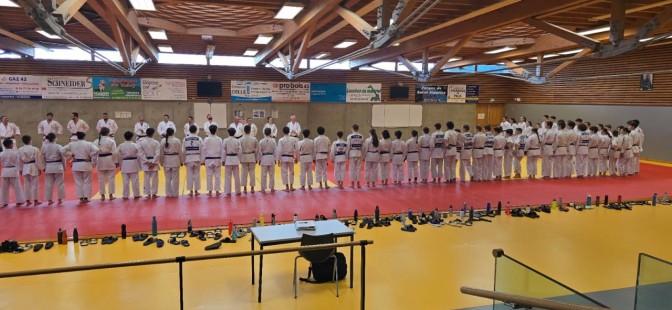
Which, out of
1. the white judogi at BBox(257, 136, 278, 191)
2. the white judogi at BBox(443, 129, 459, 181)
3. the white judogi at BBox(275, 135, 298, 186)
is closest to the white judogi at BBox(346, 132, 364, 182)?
the white judogi at BBox(275, 135, 298, 186)

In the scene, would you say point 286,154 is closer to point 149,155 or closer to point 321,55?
point 149,155

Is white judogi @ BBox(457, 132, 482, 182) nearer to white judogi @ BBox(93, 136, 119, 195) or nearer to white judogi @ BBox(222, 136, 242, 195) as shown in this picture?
white judogi @ BBox(222, 136, 242, 195)

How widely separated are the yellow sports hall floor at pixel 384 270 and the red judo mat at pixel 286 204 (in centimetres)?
113

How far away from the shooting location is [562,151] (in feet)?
45.1

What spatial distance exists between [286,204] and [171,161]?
2999mm

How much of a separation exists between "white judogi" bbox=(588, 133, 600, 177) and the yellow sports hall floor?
5699 mm

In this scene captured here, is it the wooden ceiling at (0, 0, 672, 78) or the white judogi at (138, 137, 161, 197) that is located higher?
the wooden ceiling at (0, 0, 672, 78)

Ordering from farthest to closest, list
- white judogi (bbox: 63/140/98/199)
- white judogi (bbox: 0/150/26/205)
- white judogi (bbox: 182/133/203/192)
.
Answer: white judogi (bbox: 182/133/203/192)
white judogi (bbox: 63/140/98/199)
white judogi (bbox: 0/150/26/205)

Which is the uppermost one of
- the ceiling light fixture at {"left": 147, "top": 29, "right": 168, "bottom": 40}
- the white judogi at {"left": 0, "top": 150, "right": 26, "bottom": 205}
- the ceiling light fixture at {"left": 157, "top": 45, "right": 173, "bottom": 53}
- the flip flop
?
the ceiling light fixture at {"left": 157, "top": 45, "right": 173, "bottom": 53}

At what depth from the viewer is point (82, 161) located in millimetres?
9727

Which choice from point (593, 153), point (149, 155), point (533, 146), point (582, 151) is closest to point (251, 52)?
point (149, 155)

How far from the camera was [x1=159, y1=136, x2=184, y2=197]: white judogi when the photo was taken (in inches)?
403

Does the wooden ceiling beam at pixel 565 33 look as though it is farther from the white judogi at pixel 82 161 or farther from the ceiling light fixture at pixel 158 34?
the ceiling light fixture at pixel 158 34

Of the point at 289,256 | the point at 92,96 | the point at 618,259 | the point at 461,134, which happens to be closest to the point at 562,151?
the point at 461,134
